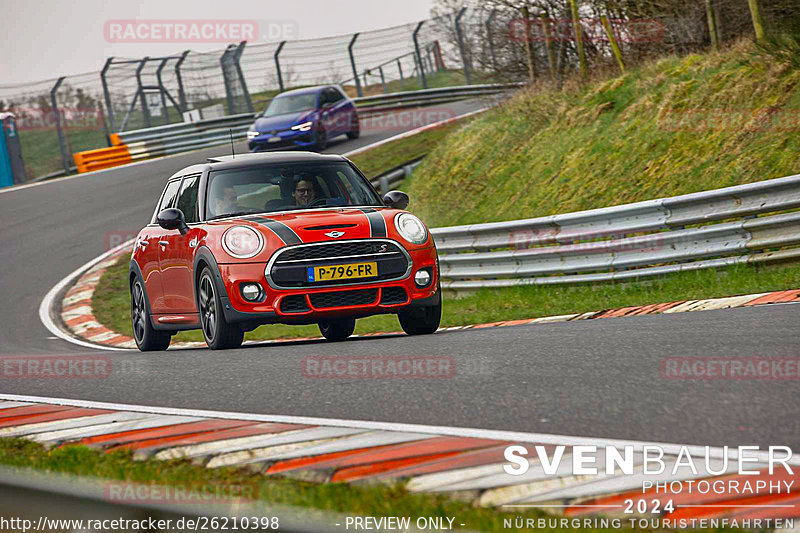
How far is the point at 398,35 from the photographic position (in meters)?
35.9

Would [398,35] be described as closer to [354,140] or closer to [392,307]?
[354,140]

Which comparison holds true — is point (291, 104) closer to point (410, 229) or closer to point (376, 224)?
point (410, 229)

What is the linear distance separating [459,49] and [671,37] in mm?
18726

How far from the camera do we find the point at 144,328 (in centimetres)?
1026

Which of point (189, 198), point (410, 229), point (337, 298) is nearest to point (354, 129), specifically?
point (189, 198)

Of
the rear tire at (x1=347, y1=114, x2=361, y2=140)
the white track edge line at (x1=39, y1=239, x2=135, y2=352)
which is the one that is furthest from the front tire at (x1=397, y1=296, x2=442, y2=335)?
the rear tire at (x1=347, y1=114, x2=361, y2=140)

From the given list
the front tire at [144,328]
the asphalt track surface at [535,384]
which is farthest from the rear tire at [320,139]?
the asphalt track surface at [535,384]

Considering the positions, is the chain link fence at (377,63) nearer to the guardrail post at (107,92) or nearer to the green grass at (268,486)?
the guardrail post at (107,92)

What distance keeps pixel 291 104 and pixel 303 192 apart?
17.2 meters

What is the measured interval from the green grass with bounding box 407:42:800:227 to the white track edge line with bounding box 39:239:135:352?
5.41 metres

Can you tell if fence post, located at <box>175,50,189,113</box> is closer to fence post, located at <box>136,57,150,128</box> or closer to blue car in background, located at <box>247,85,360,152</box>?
fence post, located at <box>136,57,150,128</box>

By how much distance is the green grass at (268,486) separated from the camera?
3084mm

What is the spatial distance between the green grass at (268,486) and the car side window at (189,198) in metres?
4.39

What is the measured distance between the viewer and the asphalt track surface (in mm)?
4305
